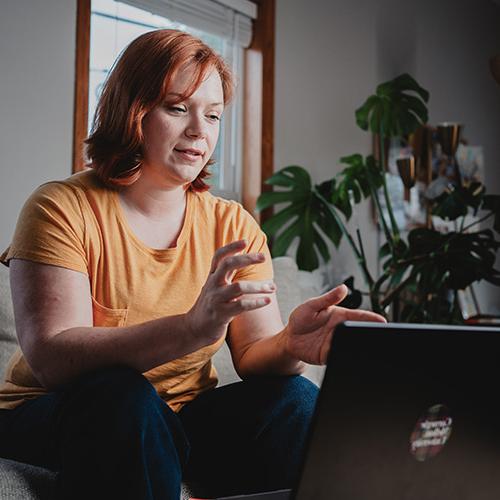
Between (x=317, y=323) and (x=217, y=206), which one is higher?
(x=217, y=206)

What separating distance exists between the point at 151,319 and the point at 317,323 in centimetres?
36

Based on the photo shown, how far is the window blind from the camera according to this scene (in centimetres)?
297

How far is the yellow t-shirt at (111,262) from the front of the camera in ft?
4.55

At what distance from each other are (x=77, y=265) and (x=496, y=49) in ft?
14.8

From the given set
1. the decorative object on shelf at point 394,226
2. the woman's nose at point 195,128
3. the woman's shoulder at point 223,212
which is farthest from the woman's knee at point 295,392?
the decorative object on shelf at point 394,226

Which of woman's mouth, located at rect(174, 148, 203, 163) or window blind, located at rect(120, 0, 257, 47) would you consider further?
window blind, located at rect(120, 0, 257, 47)

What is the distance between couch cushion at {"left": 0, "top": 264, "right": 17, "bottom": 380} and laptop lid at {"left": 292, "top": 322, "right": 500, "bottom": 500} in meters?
1.15

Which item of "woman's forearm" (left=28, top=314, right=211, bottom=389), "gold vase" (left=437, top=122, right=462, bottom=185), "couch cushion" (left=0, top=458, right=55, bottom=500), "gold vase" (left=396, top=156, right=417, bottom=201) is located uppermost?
"gold vase" (left=437, top=122, right=462, bottom=185)

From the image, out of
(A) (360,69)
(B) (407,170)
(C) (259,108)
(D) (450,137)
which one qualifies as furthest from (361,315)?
(A) (360,69)

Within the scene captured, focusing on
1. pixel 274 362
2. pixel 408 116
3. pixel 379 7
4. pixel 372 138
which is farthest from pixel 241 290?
pixel 379 7

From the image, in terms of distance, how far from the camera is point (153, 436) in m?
1.15

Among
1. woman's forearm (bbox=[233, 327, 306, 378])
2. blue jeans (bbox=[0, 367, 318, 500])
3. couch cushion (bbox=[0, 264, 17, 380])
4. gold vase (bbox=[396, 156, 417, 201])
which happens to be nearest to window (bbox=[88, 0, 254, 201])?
gold vase (bbox=[396, 156, 417, 201])

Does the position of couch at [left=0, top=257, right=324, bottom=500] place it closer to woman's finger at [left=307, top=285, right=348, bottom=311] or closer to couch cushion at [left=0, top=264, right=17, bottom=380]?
couch cushion at [left=0, top=264, right=17, bottom=380]

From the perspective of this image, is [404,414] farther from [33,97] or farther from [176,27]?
[176,27]
